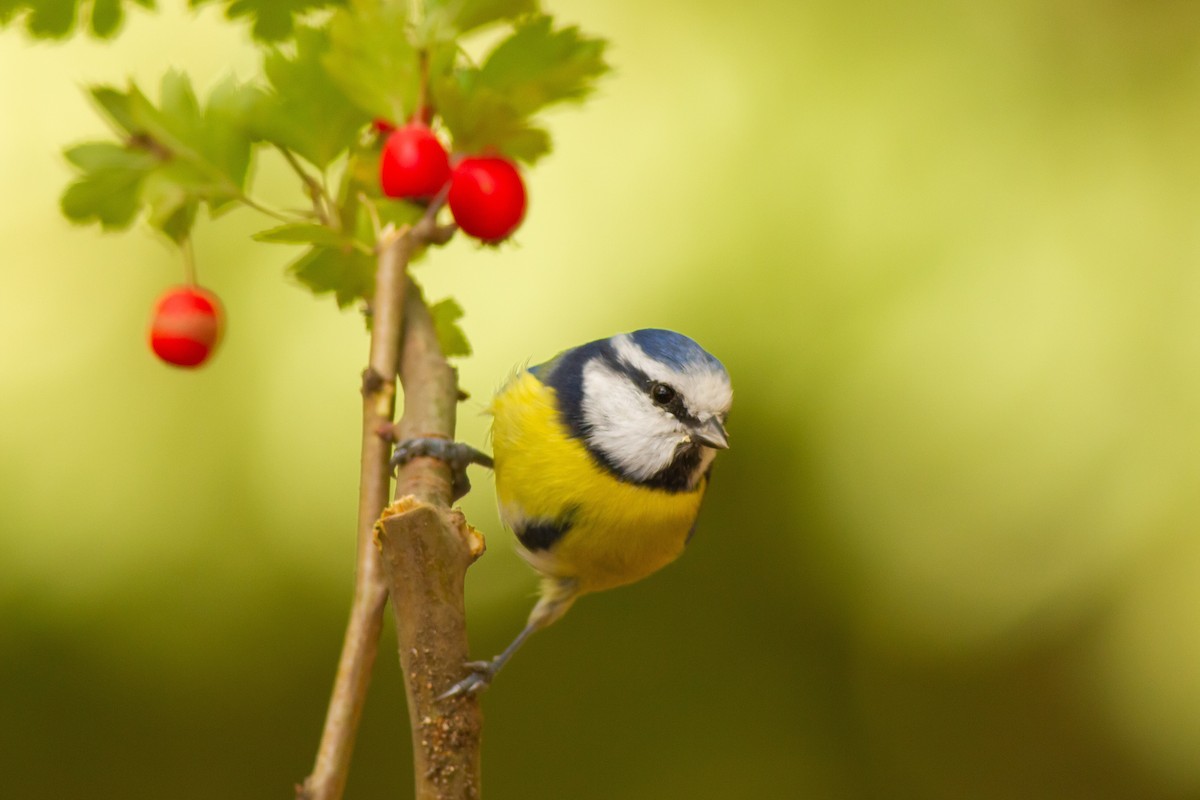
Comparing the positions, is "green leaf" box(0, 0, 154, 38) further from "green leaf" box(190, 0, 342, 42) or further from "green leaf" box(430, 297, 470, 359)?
"green leaf" box(430, 297, 470, 359)

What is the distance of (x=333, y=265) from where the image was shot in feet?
2.10

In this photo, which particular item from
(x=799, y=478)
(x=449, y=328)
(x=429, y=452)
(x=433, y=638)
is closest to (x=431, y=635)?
(x=433, y=638)

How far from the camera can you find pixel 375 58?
0.61 meters

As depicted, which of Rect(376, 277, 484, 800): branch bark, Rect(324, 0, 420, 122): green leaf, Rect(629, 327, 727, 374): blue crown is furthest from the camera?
Rect(629, 327, 727, 374): blue crown

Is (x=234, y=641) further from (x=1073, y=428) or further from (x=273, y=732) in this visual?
(x=1073, y=428)

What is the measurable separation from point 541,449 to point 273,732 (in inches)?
29.8

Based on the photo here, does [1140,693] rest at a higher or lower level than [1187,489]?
lower

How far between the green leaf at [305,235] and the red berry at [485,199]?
0.07 meters

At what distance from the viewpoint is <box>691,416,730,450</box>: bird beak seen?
756mm

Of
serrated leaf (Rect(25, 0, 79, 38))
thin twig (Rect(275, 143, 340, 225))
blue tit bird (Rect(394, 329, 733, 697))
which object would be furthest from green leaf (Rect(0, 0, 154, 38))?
blue tit bird (Rect(394, 329, 733, 697))

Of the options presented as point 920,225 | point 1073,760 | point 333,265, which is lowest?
point 1073,760

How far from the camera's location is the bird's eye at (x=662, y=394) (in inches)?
30.5

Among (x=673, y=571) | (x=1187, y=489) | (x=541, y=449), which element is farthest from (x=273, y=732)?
(x=1187, y=489)

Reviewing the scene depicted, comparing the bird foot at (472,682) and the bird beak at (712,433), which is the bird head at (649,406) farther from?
the bird foot at (472,682)
